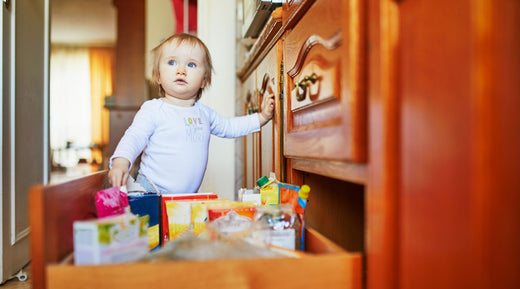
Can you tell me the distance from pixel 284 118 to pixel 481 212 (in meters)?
0.75

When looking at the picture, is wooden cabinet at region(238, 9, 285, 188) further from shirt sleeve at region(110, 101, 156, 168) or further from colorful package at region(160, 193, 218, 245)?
shirt sleeve at region(110, 101, 156, 168)

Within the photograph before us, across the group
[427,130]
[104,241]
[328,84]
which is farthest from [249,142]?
[427,130]

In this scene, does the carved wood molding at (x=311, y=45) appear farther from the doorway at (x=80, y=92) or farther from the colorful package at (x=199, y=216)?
the doorway at (x=80, y=92)

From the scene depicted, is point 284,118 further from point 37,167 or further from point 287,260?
point 37,167

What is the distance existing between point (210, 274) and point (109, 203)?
0.39m

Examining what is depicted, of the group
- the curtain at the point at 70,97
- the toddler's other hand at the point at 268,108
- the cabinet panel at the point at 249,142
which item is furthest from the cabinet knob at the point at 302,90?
the curtain at the point at 70,97

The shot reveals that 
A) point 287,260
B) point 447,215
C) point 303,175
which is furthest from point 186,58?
Result: point 447,215

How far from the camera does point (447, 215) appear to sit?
0.50 m

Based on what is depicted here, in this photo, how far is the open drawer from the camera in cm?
60

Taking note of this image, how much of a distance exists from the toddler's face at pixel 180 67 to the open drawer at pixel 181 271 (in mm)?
715

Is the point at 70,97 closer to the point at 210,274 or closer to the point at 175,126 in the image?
the point at 175,126

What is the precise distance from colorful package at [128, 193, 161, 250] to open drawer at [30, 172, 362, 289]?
1.22ft

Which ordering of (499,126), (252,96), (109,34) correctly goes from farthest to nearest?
1. (109,34)
2. (252,96)
3. (499,126)

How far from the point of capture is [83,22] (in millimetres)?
6148
